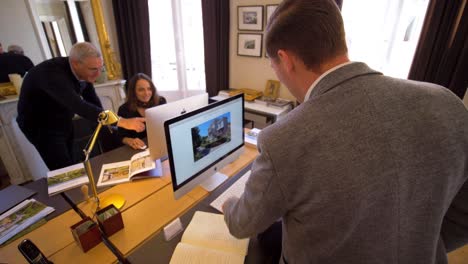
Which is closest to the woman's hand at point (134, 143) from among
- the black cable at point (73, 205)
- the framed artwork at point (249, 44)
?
the black cable at point (73, 205)

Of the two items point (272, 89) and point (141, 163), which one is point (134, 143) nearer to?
point (141, 163)

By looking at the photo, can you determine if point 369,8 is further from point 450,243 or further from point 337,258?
point 337,258

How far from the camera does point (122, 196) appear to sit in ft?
3.75

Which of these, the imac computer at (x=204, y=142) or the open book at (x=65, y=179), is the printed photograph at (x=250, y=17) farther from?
the open book at (x=65, y=179)

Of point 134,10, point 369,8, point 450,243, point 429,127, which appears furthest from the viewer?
point 134,10

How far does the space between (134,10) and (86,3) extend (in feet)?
1.86

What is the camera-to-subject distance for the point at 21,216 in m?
1.03

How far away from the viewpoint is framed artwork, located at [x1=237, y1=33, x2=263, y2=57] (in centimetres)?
306

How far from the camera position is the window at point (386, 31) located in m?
2.18

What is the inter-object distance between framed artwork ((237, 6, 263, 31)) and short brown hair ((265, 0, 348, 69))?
261 centimetres

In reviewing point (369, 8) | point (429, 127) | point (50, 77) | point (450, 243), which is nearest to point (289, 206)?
point (429, 127)

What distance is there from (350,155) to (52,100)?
214cm

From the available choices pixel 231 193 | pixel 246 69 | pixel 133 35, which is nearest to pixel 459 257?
pixel 231 193

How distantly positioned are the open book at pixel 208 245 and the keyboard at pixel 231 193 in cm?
9
